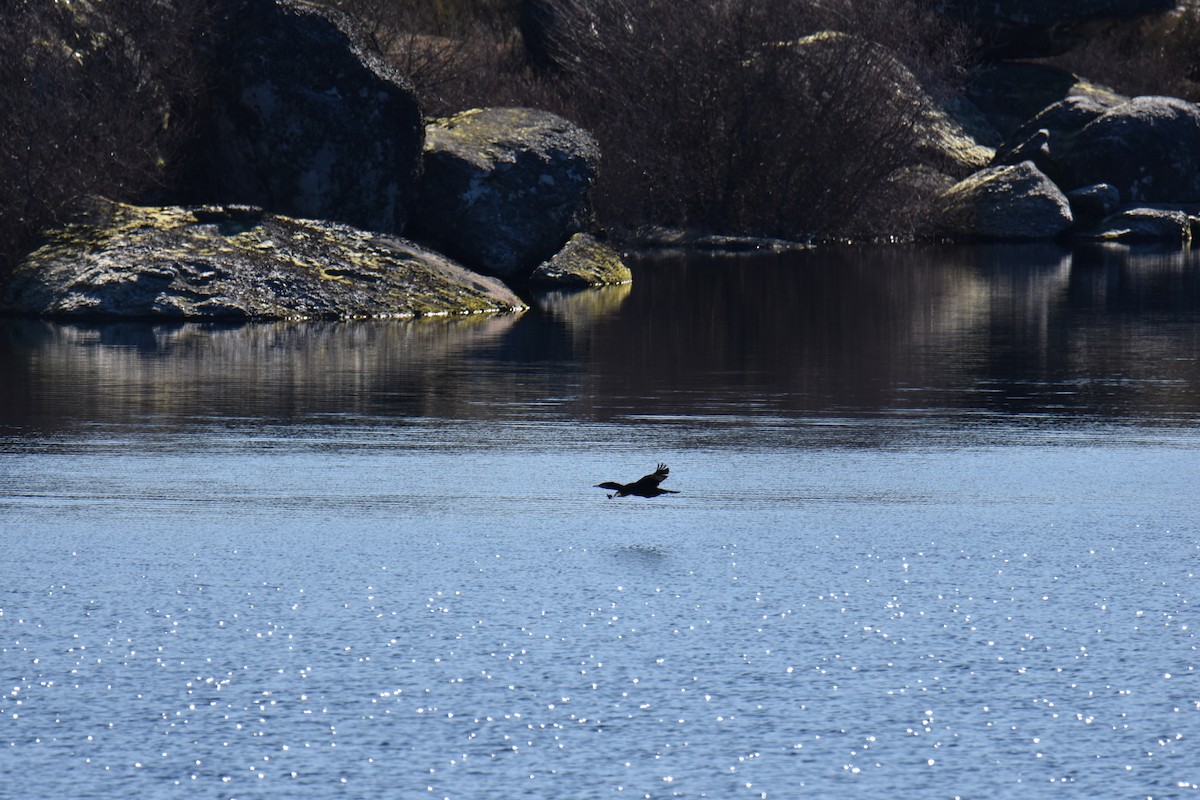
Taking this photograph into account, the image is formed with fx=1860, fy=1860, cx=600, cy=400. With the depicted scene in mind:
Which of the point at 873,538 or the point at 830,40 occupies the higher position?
the point at 830,40

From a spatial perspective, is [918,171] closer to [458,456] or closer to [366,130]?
[366,130]

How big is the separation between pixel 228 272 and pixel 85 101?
3.04 meters

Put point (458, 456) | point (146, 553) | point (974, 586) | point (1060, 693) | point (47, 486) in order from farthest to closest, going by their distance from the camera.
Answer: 1. point (458, 456)
2. point (47, 486)
3. point (146, 553)
4. point (974, 586)
5. point (1060, 693)

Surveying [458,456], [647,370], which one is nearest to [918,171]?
[647,370]

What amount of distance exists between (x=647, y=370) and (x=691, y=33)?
18864 mm

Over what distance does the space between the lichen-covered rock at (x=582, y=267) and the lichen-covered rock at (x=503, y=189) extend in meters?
0.20

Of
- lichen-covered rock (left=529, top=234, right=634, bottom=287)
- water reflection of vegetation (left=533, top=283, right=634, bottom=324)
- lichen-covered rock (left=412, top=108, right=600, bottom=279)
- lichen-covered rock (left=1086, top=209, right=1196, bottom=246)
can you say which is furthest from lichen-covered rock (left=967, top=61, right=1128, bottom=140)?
water reflection of vegetation (left=533, top=283, right=634, bottom=324)

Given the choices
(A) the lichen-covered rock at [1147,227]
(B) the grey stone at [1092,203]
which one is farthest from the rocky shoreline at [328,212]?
(B) the grey stone at [1092,203]

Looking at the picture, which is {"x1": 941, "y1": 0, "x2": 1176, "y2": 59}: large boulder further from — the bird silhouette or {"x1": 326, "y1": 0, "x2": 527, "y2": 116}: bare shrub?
the bird silhouette

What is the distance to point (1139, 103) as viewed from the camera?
1438 inches

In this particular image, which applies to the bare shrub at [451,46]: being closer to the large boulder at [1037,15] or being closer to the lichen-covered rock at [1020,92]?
the large boulder at [1037,15]

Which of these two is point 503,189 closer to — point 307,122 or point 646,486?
point 307,122

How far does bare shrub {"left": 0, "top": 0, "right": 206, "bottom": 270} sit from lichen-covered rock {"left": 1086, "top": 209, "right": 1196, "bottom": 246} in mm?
19002

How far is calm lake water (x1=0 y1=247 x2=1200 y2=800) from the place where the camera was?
16.0ft
